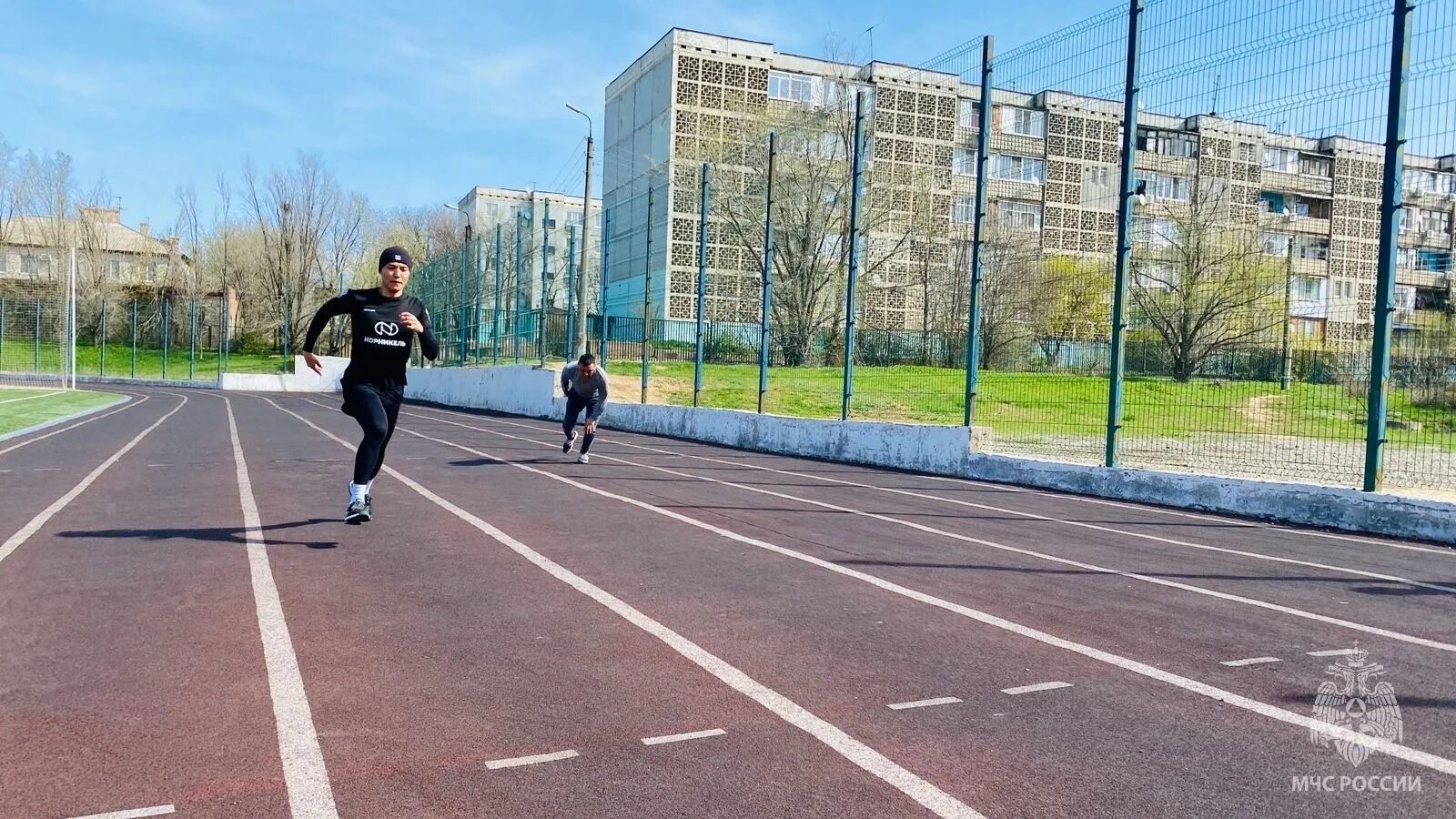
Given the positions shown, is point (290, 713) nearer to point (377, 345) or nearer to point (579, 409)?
point (377, 345)

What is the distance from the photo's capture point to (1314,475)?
1235 cm

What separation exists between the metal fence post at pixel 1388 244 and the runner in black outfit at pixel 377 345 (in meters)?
8.79

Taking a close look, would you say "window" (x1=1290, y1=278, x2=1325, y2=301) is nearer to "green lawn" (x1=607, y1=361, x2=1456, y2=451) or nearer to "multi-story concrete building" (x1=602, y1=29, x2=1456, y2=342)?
"multi-story concrete building" (x1=602, y1=29, x2=1456, y2=342)

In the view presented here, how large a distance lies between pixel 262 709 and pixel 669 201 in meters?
46.2

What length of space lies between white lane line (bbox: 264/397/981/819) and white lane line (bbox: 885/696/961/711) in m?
0.35

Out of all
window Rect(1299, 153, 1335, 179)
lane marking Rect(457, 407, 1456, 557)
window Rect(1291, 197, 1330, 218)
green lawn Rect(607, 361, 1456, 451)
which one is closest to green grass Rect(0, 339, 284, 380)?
green lawn Rect(607, 361, 1456, 451)

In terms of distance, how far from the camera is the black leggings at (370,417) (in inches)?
289

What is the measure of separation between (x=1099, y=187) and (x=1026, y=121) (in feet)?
9.43

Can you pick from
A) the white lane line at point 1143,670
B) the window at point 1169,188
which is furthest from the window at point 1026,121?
the white lane line at point 1143,670

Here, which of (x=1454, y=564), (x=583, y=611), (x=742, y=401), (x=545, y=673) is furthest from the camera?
(x=742, y=401)

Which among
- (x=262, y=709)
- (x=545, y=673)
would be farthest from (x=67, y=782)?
(x=545, y=673)

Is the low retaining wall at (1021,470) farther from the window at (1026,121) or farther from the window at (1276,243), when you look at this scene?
the window at (1276,243)

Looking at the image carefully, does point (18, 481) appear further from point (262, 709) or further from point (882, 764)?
point (882, 764)

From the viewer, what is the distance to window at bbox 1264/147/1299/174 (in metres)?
12.4
